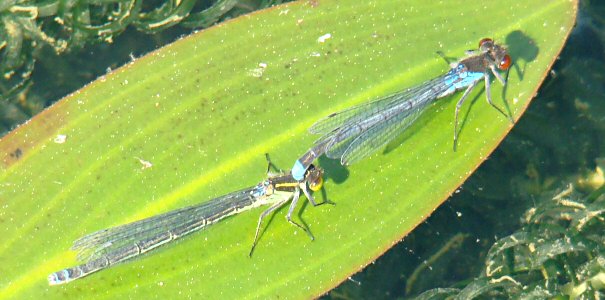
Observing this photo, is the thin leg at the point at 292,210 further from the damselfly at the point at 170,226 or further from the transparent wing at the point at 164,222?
the transparent wing at the point at 164,222

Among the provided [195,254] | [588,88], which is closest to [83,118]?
[195,254]

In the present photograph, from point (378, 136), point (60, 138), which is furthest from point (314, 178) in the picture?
point (60, 138)

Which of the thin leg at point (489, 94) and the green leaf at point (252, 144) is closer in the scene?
the green leaf at point (252, 144)

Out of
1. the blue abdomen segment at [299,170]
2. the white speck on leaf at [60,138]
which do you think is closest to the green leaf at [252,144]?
the white speck on leaf at [60,138]

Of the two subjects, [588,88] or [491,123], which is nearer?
[491,123]

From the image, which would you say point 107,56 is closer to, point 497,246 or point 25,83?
point 25,83

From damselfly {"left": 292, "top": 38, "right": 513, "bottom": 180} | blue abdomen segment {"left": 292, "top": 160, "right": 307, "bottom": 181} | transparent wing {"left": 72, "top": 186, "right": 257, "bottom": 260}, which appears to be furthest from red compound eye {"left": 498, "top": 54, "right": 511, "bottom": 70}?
transparent wing {"left": 72, "top": 186, "right": 257, "bottom": 260}

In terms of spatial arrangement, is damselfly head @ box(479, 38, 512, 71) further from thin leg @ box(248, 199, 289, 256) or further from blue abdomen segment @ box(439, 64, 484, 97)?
thin leg @ box(248, 199, 289, 256)
